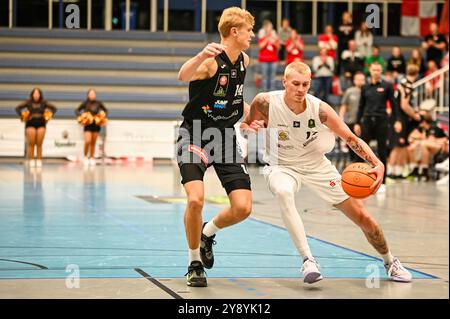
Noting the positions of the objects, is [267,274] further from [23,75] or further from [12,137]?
[23,75]

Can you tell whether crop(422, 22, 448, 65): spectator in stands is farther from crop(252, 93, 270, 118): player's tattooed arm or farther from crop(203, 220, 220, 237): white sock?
crop(203, 220, 220, 237): white sock

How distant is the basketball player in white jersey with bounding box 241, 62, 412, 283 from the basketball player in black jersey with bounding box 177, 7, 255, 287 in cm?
28

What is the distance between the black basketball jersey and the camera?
7586 mm

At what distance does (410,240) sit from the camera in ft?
35.2

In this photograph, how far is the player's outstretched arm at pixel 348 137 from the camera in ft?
25.4

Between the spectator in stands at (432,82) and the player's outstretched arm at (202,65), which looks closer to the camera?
the player's outstretched arm at (202,65)

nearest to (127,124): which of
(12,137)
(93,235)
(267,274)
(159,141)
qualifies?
(159,141)

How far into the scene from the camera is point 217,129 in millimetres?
7715

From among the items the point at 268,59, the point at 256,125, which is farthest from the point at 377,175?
the point at 268,59

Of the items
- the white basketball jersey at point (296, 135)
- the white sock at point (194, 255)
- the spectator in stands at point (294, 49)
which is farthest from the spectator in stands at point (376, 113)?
the white sock at point (194, 255)

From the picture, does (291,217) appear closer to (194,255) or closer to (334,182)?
(334,182)

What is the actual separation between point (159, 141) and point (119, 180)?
738 centimetres

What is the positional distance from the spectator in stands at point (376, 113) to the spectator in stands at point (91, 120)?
9.19 m

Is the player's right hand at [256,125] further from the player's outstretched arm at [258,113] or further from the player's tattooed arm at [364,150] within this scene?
the player's tattooed arm at [364,150]
